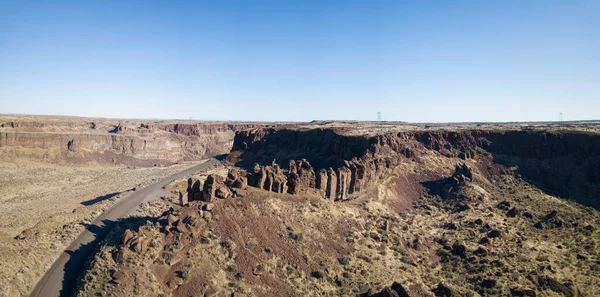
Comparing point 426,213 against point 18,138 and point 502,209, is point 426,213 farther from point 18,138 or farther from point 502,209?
point 18,138

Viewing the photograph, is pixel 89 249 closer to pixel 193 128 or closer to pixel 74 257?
pixel 74 257

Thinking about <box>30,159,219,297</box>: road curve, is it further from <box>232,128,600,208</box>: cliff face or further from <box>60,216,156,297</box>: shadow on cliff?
<box>232,128,600,208</box>: cliff face

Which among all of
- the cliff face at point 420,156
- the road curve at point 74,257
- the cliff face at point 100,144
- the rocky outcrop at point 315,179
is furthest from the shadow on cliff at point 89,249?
the cliff face at point 100,144

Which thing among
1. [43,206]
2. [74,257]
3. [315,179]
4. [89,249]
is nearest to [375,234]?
[315,179]

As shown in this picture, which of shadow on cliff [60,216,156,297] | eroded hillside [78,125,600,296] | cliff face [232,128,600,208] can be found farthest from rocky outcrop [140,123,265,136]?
shadow on cliff [60,216,156,297]

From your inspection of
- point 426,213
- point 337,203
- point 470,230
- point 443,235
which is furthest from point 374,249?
point 426,213

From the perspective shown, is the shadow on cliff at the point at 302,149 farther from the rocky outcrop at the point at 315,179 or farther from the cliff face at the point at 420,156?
the rocky outcrop at the point at 315,179

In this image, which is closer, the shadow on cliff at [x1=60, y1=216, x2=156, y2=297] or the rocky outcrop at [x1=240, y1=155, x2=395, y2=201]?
the shadow on cliff at [x1=60, y1=216, x2=156, y2=297]
